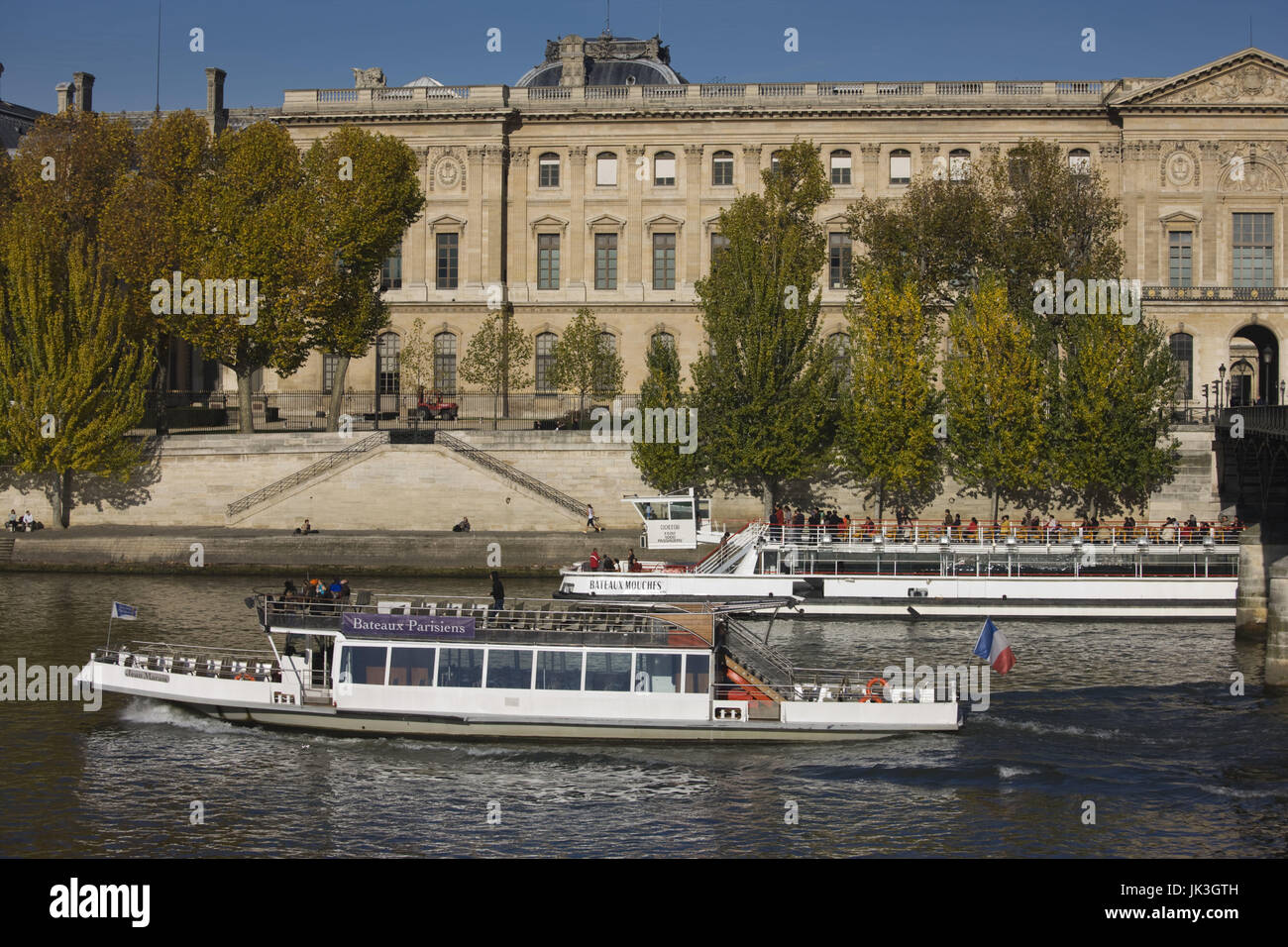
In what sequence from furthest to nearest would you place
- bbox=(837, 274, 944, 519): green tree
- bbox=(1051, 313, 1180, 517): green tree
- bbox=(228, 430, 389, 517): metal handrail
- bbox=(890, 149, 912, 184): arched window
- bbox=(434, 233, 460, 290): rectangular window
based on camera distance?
1. bbox=(434, 233, 460, 290): rectangular window
2. bbox=(890, 149, 912, 184): arched window
3. bbox=(228, 430, 389, 517): metal handrail
4. bbox=(837, 274, 944, 519): green tree
5. bbox=(1051, 313, 1180, 517): green tree

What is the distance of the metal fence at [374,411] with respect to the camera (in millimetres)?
67562

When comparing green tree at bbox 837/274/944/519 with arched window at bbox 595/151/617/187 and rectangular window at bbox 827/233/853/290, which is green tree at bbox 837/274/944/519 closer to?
rectangular window at bbox 827/233/853/290

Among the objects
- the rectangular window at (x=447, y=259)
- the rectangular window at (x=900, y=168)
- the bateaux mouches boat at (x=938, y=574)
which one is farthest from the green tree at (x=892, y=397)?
the rectangular window at (x=447, y=259)

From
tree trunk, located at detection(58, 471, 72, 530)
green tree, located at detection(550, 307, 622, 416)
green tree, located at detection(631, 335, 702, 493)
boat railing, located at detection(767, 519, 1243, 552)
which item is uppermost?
green tree, located at detection(550, 307, 622, 416)

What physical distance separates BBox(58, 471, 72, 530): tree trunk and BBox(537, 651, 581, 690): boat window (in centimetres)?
3517

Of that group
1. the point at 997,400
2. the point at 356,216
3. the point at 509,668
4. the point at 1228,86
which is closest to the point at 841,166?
the point at 1228,86

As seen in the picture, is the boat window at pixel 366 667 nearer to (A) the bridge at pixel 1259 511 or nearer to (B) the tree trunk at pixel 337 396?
(A) the bridge at pixel 1259 511

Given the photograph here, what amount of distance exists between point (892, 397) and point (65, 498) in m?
32.4

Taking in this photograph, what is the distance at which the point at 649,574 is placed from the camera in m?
45.4

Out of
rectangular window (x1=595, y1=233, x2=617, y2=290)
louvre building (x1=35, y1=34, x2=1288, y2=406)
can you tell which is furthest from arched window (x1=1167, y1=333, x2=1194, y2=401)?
rectangular window (x1=595, y1=233, x2=617, y2=290)

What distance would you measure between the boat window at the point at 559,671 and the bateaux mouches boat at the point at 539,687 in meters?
0.02

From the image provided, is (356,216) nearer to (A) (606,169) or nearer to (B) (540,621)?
(A) (606,169)

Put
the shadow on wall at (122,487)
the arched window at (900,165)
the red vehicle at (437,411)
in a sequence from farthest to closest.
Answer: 1. the arched window at (900,165)
2. the red vehicle at (437,411)
3. the shadow on wall at (122,487)

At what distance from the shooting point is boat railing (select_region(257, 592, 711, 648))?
3095 centimetres
